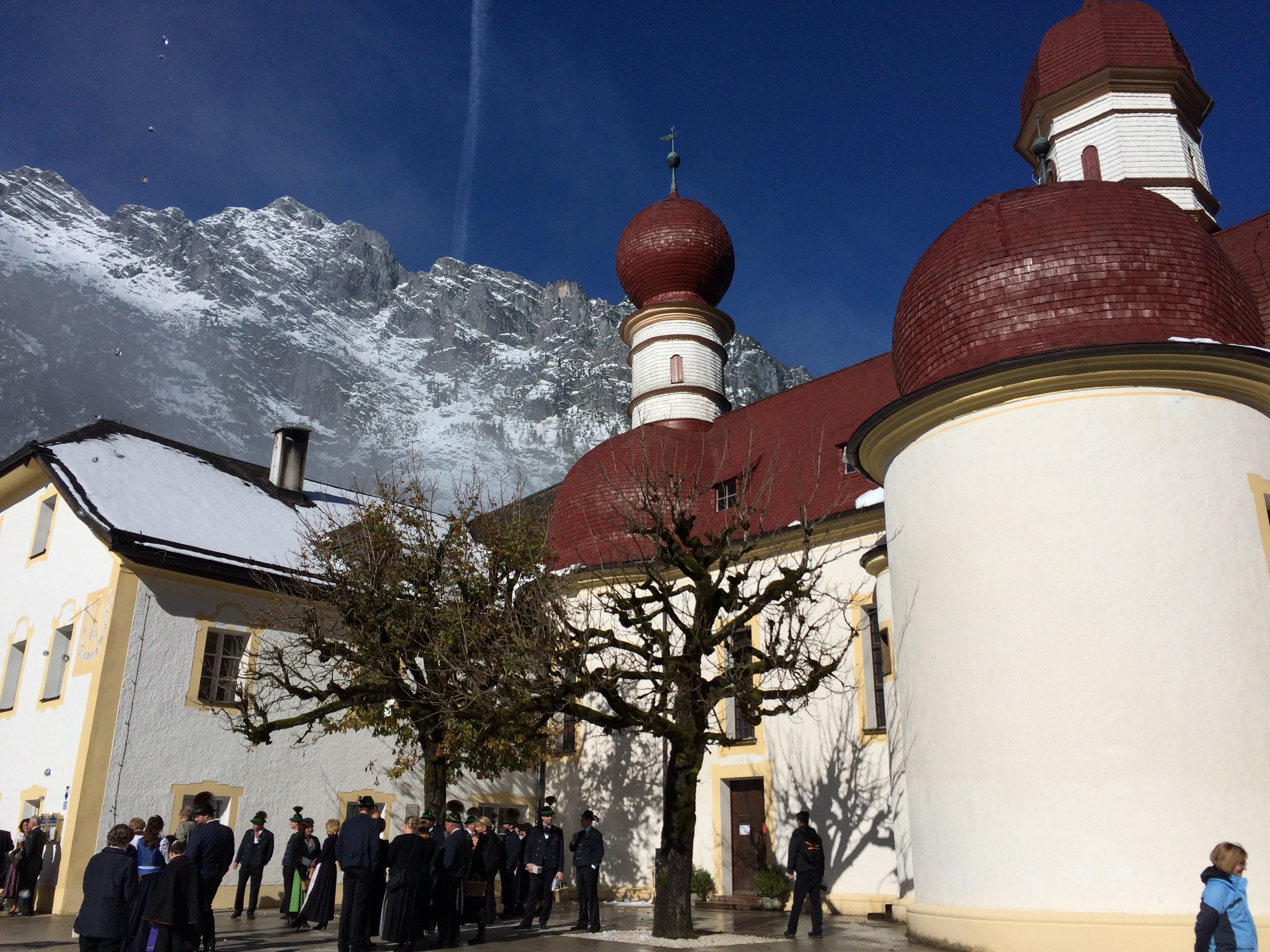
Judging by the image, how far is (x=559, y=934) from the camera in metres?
13.0

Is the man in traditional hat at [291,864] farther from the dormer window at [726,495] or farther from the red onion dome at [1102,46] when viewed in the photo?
the red onion dome at [1102,46]

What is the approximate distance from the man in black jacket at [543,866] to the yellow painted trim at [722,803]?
519 cm

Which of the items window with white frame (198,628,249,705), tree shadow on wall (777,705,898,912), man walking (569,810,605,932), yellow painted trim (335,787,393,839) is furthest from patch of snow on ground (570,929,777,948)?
window with white frame (198,628,249,705)

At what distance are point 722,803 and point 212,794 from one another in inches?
341

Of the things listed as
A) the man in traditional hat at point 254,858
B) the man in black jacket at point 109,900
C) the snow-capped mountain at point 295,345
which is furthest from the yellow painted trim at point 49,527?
the snow-capped mountain at point 295,345

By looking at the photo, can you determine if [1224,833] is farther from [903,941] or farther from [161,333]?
[161,333]

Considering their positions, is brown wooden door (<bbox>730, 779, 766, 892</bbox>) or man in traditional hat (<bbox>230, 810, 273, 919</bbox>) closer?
man in traditional hat (<bbox>230, 810, 273, 919</bbox>)

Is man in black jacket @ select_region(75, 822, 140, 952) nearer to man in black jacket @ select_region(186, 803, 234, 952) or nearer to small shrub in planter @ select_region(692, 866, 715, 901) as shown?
man in black jacket @ select_region(186, 803, 234, 952)

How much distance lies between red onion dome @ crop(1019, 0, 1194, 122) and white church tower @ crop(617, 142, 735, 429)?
27.9 feet

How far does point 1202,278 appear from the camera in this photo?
39.9 feet

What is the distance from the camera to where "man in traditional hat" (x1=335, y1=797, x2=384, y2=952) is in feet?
34.0

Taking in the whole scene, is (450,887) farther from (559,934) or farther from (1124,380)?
(1124,380)

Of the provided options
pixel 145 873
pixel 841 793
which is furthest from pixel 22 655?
pixel 841 793

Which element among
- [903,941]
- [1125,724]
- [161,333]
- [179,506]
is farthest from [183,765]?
[161,333]
